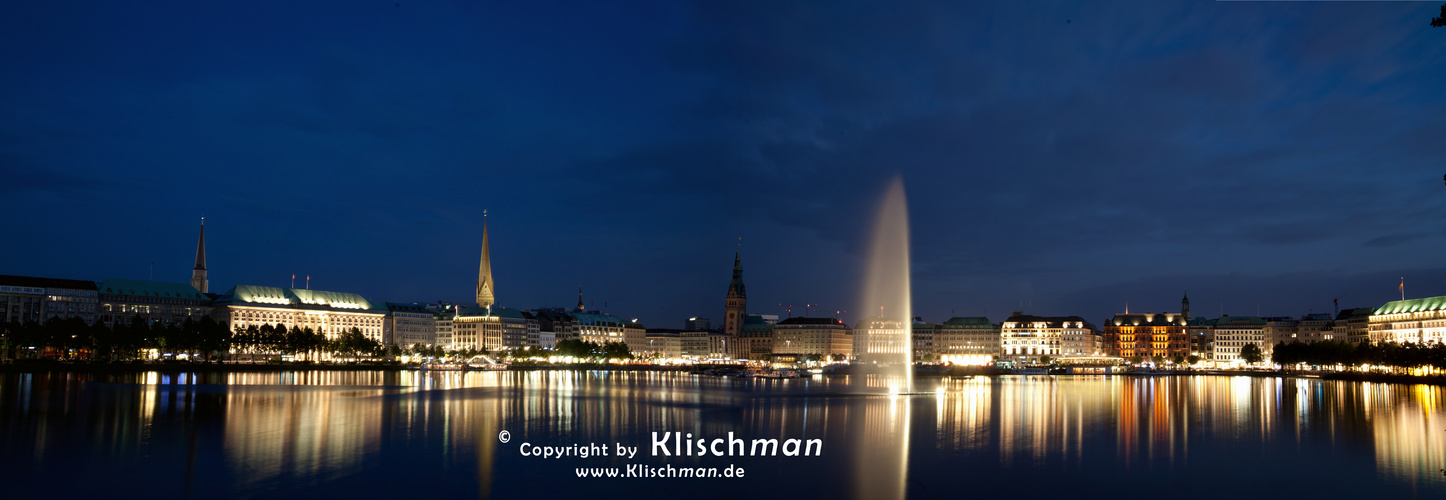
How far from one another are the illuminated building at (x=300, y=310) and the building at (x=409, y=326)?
11.4ft

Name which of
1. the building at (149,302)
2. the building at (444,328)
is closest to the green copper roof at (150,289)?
the building at (149,302)

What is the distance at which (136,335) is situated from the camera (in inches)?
3868

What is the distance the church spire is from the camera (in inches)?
7558

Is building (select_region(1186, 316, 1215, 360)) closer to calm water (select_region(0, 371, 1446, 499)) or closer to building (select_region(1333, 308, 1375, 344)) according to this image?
building (select_region(1333, 308, 1375, 344))

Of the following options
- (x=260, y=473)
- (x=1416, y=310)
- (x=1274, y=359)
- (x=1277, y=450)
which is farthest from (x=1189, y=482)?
(x=1416, y=310)

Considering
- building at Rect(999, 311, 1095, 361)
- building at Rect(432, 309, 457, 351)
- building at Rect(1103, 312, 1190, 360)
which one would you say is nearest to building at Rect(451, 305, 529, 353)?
building at Rect(432, 309, 457, 351)

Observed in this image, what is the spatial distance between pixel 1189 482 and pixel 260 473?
27466 mm

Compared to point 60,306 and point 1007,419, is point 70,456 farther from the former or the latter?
point 60,306

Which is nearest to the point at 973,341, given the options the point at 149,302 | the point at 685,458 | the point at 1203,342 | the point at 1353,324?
the point at 1203,342

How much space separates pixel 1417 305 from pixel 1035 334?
63103mm

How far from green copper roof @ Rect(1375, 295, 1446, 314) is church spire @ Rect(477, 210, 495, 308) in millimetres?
160188

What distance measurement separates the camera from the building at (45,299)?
116m

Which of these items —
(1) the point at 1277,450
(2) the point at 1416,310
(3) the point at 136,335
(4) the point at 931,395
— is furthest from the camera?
(2) the point at 1416,310

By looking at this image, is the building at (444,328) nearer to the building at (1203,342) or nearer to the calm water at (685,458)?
the calm water at (685,458)
